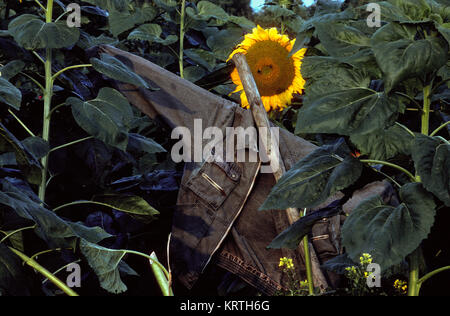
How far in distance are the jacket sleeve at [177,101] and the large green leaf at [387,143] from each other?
111cm

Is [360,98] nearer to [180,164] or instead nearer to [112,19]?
[180,164]

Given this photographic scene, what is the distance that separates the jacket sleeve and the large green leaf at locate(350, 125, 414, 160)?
1115 millimetres

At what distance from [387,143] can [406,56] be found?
324mm

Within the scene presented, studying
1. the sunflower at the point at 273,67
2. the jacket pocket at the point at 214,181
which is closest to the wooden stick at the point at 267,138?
the jacket pocket at the point at 214,181

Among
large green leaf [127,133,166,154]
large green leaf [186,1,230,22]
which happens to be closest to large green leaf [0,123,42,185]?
large green leaf [127,133,166,154]

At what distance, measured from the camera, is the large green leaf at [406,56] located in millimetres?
1448

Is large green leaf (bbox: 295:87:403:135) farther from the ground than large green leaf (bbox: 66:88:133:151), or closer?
farther from the ground

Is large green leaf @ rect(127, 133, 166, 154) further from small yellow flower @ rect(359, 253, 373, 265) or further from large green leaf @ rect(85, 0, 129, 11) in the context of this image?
small yellow flower @ rect(359, 253, 373, 265)

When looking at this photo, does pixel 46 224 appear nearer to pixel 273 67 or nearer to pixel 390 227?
pixel 390 227

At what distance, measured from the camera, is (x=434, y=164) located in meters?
1.48

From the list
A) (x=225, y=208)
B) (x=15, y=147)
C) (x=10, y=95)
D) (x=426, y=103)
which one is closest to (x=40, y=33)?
(x=10, y=95)

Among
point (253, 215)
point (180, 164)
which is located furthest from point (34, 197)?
point (180, 164)

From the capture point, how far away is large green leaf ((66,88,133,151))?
2.41 meters

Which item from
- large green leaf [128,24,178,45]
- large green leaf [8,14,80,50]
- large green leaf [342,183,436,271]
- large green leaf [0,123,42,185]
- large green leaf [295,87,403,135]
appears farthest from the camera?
large green leaf [128,24,178,45]
